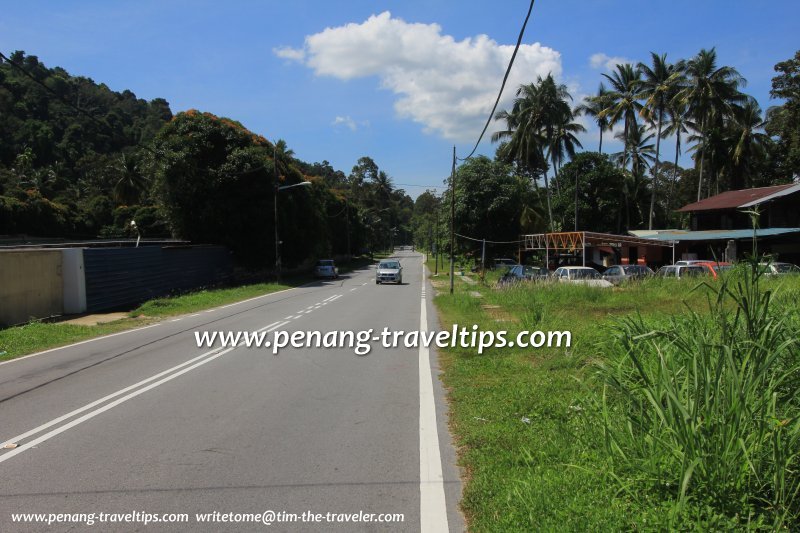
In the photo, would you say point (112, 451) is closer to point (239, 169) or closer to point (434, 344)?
point (434, 344)

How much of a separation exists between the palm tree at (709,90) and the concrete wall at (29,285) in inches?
1772

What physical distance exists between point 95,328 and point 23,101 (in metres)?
69.3

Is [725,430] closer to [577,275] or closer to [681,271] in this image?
[577,275]

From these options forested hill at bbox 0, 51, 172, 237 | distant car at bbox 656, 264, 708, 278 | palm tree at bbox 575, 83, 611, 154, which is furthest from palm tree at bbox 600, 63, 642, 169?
forested hill at bbox 0, 51, 172, 237

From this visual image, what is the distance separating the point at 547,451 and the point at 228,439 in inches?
126

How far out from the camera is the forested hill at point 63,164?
48.2m

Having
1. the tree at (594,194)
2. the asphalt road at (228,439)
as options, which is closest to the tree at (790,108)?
the tree at (594,194)

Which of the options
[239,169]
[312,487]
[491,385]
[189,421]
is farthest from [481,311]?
[239,169]

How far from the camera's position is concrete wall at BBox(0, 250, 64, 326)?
15.3 m

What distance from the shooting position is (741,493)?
141 inches

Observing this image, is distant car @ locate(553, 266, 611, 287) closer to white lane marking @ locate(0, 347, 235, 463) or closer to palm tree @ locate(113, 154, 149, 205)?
white lane marking @ locate(0, 347, 235, 463)

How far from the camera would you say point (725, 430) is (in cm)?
374

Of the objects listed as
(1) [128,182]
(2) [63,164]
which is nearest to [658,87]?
(1) [128,182]

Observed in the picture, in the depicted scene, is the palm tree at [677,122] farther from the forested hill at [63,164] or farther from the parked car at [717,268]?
the forested hill at [63,164]
